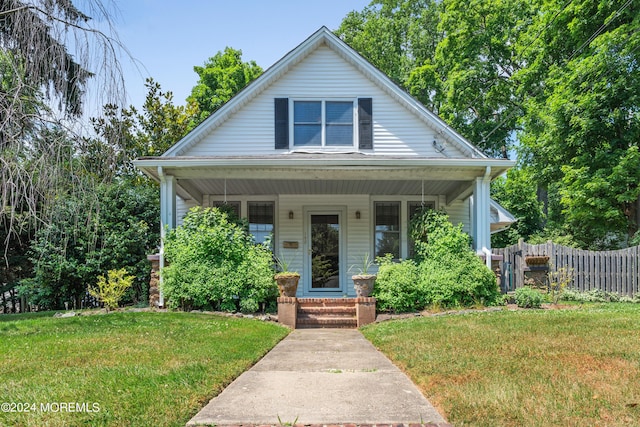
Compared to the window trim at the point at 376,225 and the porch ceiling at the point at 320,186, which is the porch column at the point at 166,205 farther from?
the window trim at the point at 376,225

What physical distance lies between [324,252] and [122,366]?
8.29m

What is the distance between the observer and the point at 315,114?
38.4 ft

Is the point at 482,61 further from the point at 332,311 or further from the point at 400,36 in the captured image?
the point at 332,311

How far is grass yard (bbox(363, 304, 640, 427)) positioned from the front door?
15.4 ft

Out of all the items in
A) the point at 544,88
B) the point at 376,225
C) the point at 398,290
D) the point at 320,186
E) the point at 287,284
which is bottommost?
the point at 398,290

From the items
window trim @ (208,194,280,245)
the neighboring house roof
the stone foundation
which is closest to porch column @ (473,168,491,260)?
the neighboring house roof

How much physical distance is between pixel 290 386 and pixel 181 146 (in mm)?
8201

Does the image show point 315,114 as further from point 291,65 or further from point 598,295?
point 598,295

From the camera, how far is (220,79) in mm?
26922

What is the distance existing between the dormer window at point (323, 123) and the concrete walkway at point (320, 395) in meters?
6.81

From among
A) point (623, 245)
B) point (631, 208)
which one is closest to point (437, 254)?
point (631, 208)

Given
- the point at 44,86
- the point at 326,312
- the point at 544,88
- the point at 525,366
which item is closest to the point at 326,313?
the point at 326,312

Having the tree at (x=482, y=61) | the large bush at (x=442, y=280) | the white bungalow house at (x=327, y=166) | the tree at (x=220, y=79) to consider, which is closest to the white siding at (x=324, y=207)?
the white bungalow house at (x=327, y=166)

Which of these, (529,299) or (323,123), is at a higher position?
(323,123)
